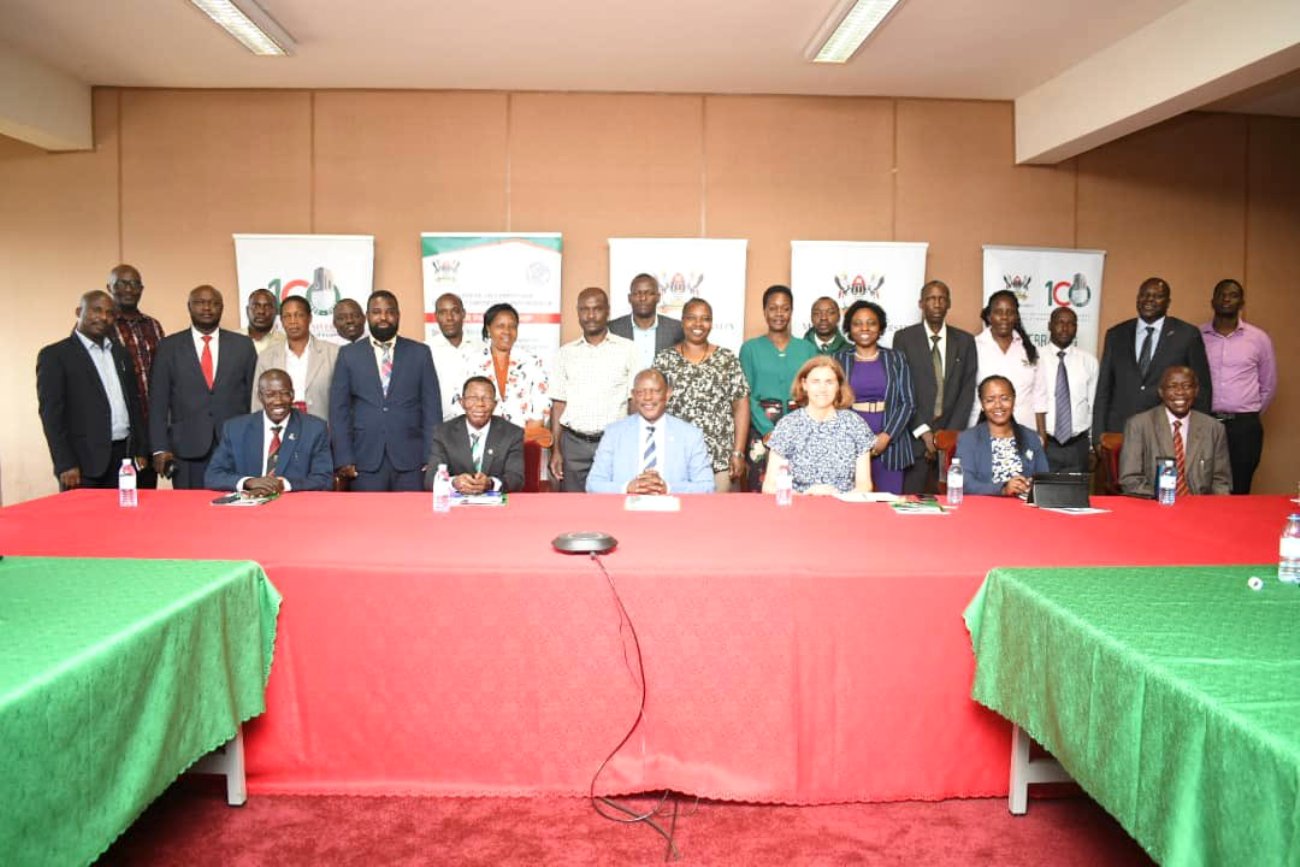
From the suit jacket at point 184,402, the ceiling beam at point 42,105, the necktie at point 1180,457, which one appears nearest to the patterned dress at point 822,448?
the necktie at point 1180,457

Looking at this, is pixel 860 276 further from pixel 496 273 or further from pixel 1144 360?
pixel 496 273

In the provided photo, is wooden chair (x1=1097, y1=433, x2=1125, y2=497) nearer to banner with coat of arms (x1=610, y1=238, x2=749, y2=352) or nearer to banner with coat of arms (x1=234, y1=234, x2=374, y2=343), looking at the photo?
banner with coat of arms (x1=610, y1=238, x2=749, y2=352)

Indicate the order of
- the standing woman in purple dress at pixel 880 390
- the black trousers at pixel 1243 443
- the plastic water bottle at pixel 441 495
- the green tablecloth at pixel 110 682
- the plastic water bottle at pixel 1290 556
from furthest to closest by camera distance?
1. the black trousers at pixel 1243 443
2. the standing woman in purple dress at pixel 880 390
3. the plastic water bottle at pixel 441 495
4. the plastic water bottle at pixel 1290 556
5. the green tablecloth at pixel 110 682

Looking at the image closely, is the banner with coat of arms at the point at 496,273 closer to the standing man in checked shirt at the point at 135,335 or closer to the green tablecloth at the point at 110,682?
the standing man in checked shirt at the point at 135,335

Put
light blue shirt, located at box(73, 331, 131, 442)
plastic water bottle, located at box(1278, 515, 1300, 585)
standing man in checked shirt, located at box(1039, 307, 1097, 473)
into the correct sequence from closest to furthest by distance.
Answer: plastic water bottle, located at box(1278, 515, 1300, 585) → light blue shirt, located at box(73, 331, 131, 442) → standing man in checked shirt, located at box(1039, 307, 1097, 473)

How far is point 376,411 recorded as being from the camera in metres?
4.64

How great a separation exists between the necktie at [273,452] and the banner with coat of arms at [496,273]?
253 cm

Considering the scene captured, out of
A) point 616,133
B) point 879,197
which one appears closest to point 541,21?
point 616,133

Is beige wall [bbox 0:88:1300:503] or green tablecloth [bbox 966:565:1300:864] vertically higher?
beige wall [bbox 0:88:1300:503]

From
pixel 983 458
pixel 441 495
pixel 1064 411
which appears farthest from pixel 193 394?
pixel 1064 411

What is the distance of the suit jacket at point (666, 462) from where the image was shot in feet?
12.7

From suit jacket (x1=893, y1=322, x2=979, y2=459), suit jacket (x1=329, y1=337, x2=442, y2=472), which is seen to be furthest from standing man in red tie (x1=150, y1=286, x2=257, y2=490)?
suit jacket (x1=893, y1=322, x2=979, y2=459)

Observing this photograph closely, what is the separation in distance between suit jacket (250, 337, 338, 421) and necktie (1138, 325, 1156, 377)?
16.1 feet

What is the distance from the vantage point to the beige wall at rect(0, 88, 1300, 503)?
21.0 ft
